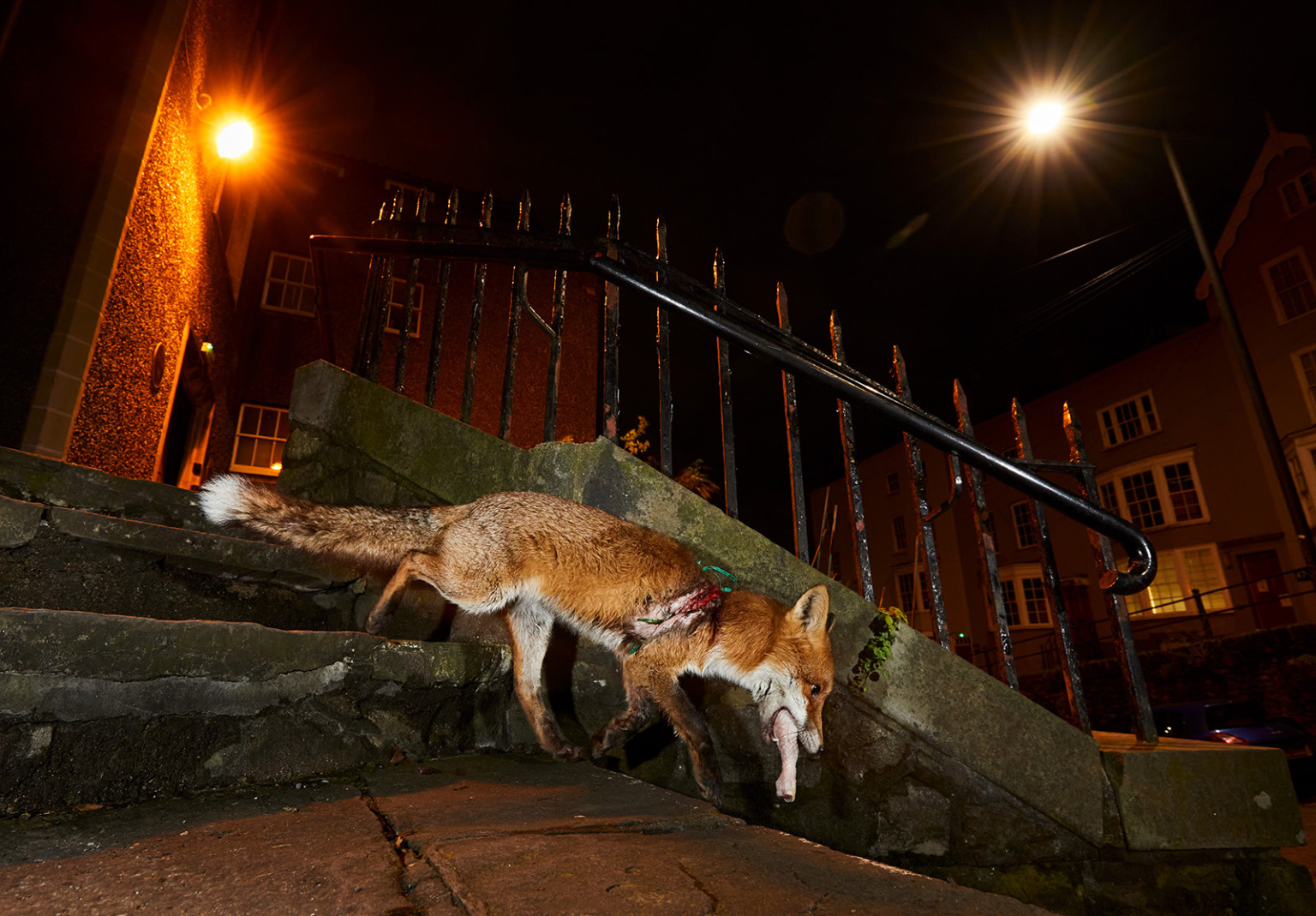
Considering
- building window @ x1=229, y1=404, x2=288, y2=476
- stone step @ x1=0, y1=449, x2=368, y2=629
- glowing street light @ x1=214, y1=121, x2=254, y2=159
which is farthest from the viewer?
building window @ x1=229, y1=404, x2=288, y2=476

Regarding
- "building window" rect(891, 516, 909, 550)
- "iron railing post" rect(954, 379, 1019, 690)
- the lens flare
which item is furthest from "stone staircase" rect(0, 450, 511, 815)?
"building window" rect(891, 516, 909, 550)

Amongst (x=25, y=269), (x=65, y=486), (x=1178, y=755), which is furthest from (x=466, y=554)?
(x=25, y=269)

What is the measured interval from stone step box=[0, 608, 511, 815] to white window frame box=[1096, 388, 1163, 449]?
2193cm

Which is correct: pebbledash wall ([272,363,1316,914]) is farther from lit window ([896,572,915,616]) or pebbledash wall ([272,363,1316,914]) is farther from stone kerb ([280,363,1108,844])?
lit window ([896,572,915,616])

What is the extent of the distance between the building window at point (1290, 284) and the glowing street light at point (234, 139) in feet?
73.2

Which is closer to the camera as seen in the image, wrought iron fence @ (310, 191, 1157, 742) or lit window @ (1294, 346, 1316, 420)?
wrought iron fence @ (310, 191, 1157, 742)

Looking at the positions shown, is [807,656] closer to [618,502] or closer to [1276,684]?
[618,502]

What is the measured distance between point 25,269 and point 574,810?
20.2 feet

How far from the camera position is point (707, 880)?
1.38 m

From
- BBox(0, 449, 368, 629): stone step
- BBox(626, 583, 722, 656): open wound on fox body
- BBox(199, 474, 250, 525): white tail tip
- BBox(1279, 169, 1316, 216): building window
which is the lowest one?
BBox(626, 583, 722, 656): open wound on fox body

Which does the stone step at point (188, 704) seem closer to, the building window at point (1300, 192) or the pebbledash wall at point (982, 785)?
the pebbledash wall at point (982, 785)

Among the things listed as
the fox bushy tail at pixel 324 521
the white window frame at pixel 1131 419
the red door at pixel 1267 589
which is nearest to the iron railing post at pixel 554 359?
the fox bushy tail at pixel 324 521

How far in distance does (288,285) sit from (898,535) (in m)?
22.5

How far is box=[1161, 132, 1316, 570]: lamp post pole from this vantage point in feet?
26.9
